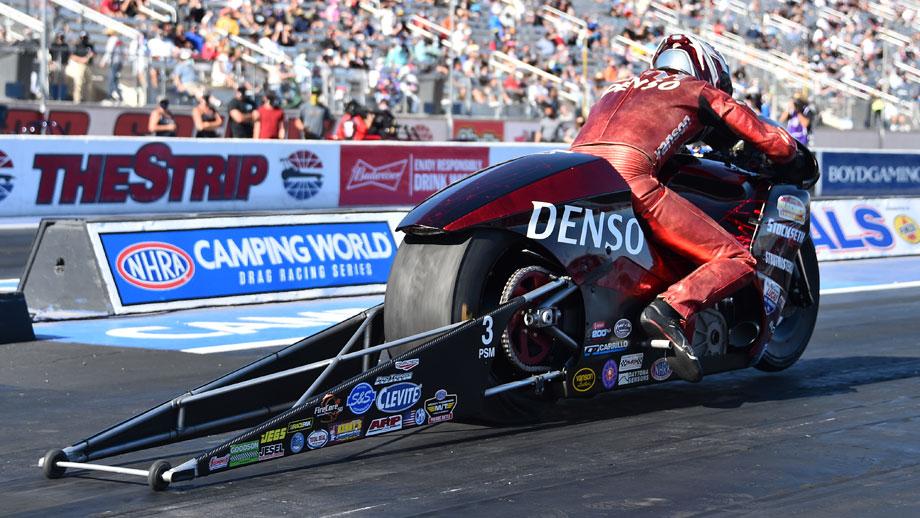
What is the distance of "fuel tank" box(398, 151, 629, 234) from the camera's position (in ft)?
20.7

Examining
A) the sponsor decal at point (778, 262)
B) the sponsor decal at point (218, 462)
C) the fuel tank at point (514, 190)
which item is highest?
the fuel tank at point (514, 190)

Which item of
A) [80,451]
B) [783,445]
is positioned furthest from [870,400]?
[80,451]

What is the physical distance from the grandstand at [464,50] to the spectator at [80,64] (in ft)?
0.23

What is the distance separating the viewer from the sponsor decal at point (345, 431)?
219 inches

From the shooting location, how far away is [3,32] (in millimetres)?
23453

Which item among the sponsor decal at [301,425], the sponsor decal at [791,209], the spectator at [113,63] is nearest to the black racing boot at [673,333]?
the sponsor decal at [791,209]

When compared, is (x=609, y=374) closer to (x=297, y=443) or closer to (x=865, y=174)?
(x=297, y=443)

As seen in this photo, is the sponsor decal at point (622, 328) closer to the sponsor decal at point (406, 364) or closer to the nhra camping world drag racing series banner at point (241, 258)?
the sponsor decal at point (406, 364)

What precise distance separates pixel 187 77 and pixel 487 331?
65.6 feet

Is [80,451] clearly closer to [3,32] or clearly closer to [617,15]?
[3,32]

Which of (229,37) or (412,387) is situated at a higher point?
(229,37)

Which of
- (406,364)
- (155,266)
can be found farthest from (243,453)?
(155,266)

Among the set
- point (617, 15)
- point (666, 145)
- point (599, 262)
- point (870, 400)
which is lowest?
point (870, 400)

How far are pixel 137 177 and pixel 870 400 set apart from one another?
14.9m
